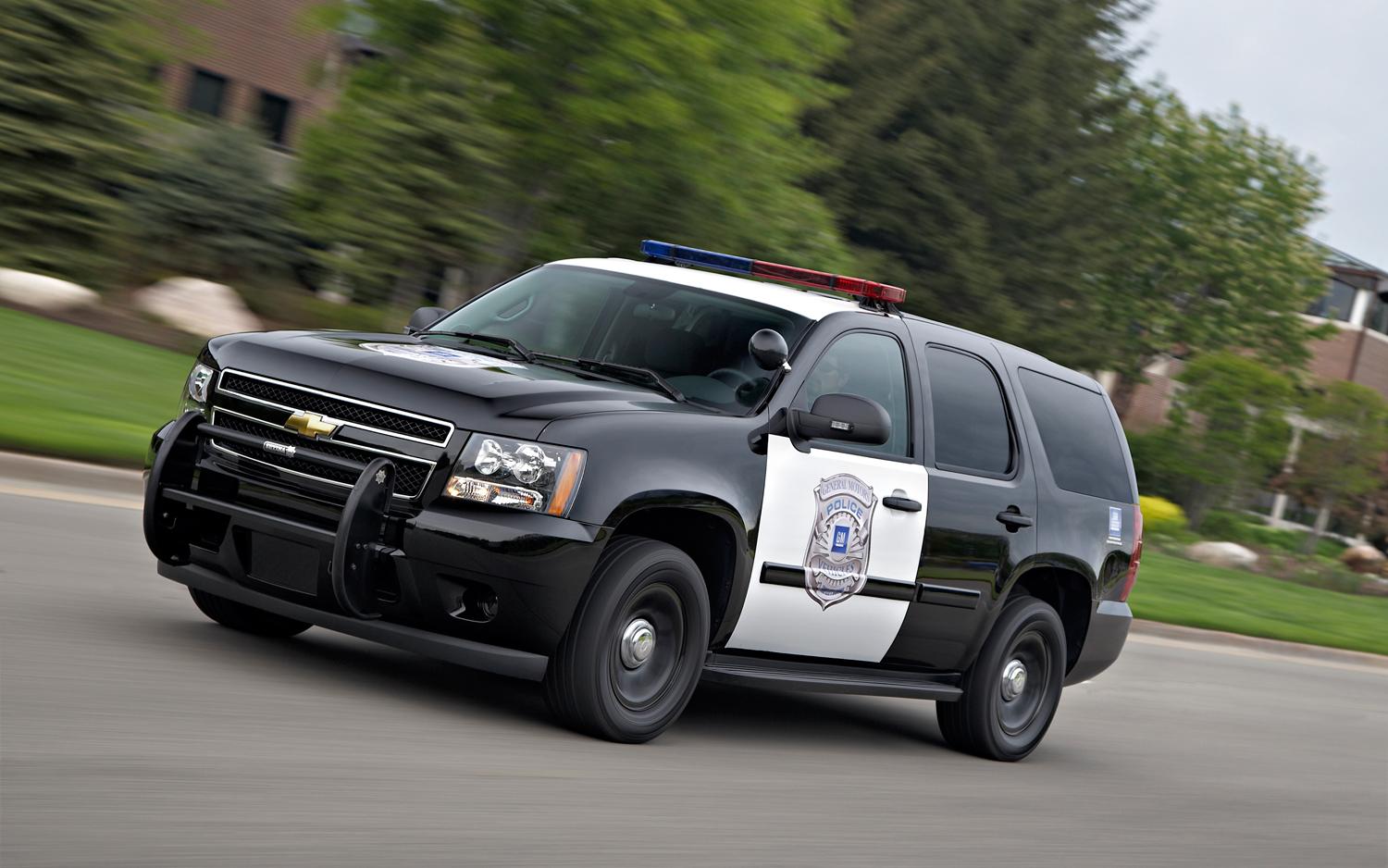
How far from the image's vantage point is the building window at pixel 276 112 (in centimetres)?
4075

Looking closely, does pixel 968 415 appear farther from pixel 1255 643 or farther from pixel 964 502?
pixel 1255 643

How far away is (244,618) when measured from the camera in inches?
266

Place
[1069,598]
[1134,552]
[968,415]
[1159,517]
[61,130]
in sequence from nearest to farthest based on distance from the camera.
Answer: [968,415] → [1069,598] → [1134,552] → [61,130] → [1159,517]

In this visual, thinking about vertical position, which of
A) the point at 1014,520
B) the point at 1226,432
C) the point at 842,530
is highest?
the point at 1226,432

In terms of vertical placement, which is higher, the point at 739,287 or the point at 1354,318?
the point at 1354,318

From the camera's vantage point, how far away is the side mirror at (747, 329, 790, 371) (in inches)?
249

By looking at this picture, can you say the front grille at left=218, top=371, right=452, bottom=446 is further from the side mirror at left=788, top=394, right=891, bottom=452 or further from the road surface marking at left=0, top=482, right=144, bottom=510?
the road surface marking at left=0, top=482, right=144, bottom=510

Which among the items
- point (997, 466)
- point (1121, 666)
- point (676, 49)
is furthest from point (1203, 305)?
point (997, 466)

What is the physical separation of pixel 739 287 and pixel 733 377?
2.23 feet

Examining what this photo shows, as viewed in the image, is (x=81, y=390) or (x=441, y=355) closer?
(x=441, y=355)

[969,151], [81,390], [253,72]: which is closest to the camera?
[81,390]

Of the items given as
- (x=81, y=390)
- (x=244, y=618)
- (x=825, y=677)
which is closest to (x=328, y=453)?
(x=244, y=618)

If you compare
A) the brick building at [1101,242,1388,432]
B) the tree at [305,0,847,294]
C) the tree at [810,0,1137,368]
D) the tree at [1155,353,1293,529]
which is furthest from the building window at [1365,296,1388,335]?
the tree at [305,0,847,294]

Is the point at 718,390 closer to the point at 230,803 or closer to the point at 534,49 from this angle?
the point at 230,803
